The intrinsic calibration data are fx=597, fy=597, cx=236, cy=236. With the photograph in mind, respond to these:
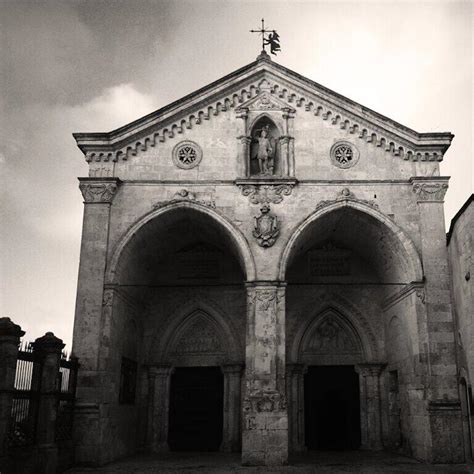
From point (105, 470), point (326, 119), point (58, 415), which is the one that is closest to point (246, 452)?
point (105, 470)

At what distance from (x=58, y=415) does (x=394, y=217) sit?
1011 centimetres

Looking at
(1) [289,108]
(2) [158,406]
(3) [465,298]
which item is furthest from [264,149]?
(2) [158,406]

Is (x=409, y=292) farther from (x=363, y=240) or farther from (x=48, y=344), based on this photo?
(x=48, y=344)

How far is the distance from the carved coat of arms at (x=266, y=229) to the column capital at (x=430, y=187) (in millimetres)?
4038

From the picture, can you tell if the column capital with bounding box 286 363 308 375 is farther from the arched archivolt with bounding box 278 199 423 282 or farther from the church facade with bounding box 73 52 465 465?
the arched archivolt with bounding box 278 199 423 282

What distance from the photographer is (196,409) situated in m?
19.0

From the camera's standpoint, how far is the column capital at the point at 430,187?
16594 mm

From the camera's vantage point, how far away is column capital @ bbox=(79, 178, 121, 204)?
16688 millimetres

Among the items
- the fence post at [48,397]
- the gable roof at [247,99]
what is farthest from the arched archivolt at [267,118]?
the fence post at [48,397]

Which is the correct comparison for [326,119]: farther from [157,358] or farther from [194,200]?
[157,358]

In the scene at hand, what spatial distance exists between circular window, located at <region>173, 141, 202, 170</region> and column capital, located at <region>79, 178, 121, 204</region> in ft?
5.96

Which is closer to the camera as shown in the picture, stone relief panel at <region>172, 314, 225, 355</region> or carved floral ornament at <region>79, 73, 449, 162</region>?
carved floral ornament at <region>79, 73, 449, 162</region>

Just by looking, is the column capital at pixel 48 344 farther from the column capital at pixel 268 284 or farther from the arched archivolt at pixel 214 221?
the column capital at pixel 268 284

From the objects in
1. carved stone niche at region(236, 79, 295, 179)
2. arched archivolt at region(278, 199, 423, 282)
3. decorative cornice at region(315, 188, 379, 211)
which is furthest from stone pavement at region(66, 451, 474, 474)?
carved stone niche at region(236, 79, 295, 179)
